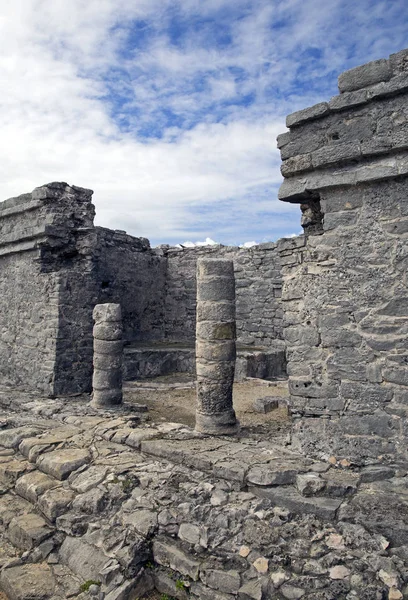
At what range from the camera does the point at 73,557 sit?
4.43 meters

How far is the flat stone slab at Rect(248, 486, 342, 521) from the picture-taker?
162 inches

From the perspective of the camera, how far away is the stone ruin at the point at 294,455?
390cm

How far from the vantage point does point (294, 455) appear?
5043mm

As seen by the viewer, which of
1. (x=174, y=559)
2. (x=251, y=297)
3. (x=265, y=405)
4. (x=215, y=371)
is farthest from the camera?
(x=251, y=297)

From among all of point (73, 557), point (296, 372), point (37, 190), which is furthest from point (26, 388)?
point (296, 372)

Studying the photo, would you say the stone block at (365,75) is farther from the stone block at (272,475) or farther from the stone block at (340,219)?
the stone block at (272,475)

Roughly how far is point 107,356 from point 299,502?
5.02 metres

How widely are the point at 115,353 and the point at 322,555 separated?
18.0 feet

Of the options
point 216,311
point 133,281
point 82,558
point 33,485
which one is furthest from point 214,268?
point 133,281

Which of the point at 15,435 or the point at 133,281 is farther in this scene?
the point at 133,281

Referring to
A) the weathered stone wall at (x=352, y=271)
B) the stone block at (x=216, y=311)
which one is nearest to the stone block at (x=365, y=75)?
the weathered stone wall at (x=352, y=271)

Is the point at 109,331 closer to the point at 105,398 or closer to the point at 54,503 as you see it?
the point at 105,398

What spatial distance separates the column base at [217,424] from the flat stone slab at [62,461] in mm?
1573

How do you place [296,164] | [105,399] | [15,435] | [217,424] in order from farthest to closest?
[105,399] → [15,435] → [217,424] → [296,164]
